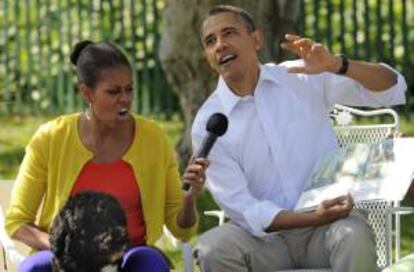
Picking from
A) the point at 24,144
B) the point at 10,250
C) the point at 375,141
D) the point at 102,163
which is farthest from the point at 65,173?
the point at 24,144

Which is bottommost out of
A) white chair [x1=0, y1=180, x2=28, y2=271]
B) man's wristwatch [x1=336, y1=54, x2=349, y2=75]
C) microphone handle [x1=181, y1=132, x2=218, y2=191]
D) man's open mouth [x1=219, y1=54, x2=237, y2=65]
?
white chair [x1=0, y1=180, x2=28, y2=271]

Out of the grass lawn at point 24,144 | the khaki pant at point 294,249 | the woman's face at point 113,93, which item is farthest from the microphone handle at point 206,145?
the grass lawn at point 24,144

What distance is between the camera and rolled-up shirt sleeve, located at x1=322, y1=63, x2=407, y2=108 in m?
6.56

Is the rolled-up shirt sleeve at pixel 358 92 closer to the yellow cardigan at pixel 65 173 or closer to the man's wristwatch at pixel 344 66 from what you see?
the man's wristwatch at pixel 344 66

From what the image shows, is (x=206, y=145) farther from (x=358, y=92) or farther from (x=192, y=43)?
→ (x=192, y=43)

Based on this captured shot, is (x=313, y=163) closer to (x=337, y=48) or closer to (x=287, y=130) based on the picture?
(x=287, y=130)

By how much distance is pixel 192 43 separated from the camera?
1075 centimetres

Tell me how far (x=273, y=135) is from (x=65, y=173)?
0.91 metres

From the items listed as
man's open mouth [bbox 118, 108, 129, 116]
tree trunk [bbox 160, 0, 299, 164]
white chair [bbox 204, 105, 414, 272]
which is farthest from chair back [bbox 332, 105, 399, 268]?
tree trunk [bbox 160, 0, 299, 164]

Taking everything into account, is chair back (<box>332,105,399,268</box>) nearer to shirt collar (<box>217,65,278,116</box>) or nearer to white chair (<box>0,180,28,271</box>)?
shirt collar (<box>217,65,278,116</box>)

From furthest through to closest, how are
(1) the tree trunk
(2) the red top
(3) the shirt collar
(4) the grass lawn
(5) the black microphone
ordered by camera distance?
(1) the tree trunk → (4) the grass lawn → (3) the shirt collar → (2) the red top → (5) the black microphone

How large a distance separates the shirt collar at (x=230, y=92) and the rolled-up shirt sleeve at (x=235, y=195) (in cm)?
15

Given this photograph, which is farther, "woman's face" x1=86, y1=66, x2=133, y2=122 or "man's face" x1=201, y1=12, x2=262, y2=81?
"man's face" x1=201, y1=12, x2=262, y2=81

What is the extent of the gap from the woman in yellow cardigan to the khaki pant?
0.14 meters
